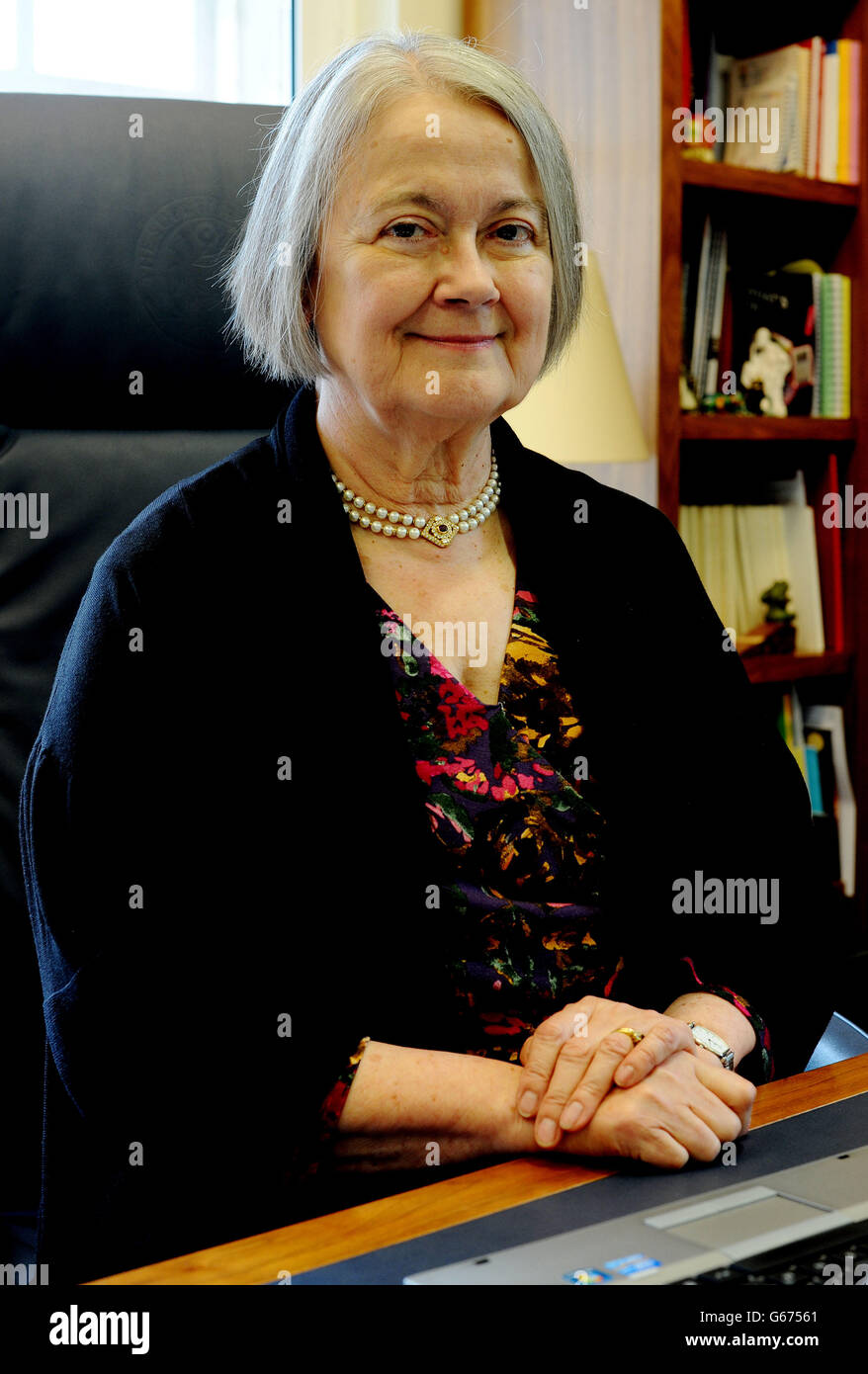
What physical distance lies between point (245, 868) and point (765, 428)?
1483 millimetres

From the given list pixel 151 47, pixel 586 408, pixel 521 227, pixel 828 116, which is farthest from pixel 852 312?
pixel 521 227

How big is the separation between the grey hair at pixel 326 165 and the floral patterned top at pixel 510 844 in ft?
0.87

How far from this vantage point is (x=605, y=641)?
119 centimetres

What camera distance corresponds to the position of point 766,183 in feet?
7.01

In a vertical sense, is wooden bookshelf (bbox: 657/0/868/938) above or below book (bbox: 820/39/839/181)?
below

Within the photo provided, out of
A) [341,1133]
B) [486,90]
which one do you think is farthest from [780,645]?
[341,1133]

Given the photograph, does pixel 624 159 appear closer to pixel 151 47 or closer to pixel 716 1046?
pixel 151 47

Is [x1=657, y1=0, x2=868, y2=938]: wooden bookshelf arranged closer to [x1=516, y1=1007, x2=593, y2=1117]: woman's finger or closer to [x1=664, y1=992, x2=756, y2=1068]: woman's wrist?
[x1=664, y1=992, x2=756, y2=1068]: woman's wrist

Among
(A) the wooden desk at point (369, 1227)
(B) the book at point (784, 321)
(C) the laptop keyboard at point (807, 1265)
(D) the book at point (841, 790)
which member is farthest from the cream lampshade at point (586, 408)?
(C) the laptop keyboard at point (807, 1265)

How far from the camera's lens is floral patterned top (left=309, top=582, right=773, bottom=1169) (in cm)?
106

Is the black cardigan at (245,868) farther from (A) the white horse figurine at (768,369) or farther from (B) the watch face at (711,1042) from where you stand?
(A) the white horse figurine at (768,369)

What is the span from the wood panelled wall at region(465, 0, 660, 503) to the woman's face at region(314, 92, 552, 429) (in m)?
0.92

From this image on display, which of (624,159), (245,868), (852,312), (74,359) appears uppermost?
(624,159)

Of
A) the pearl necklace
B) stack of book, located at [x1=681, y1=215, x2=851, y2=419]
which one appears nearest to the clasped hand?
the pearl necklace
